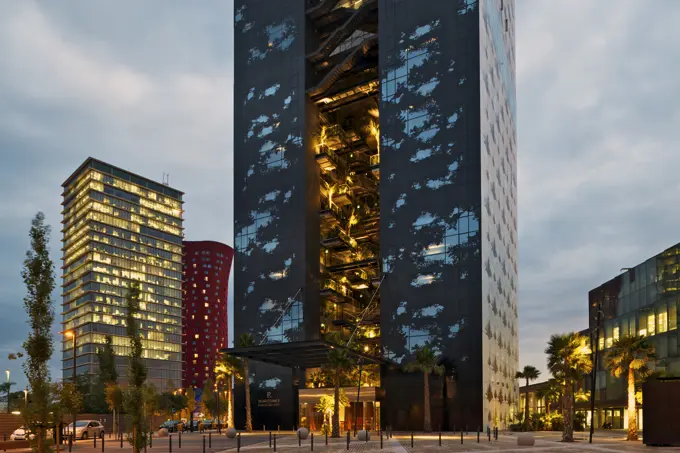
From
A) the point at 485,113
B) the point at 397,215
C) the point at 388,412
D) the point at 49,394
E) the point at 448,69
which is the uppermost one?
the point at 448,69

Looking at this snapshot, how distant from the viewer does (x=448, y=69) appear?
258 ft

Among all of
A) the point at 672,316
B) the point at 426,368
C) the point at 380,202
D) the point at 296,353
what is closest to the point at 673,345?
the point at 672,316

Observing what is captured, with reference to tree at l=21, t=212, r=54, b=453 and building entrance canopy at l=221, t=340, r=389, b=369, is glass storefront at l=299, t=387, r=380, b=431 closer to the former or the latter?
building entrance canopy at l=221, t=340, r=389, b=369

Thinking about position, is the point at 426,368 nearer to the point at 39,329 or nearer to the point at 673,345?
the point at 673,345

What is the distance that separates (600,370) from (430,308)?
3445 centimetres

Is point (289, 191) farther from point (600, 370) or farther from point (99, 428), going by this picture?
point (600, 370)

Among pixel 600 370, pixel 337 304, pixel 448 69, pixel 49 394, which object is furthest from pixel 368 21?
pixel 49 394

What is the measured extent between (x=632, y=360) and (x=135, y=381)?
42900 millimetres

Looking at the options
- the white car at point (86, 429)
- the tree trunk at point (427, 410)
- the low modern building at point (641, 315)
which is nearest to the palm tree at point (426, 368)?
the tree trunk at point (427, 410)

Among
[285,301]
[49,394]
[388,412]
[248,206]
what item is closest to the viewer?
[49,394]

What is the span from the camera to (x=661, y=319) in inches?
2987

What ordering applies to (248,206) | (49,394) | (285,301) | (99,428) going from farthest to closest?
(248,206)
(285,301)
(99,428)
(49,394)

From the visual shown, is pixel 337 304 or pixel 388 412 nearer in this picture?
pixel 388 412

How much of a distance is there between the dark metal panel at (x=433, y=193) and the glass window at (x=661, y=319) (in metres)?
22.0
